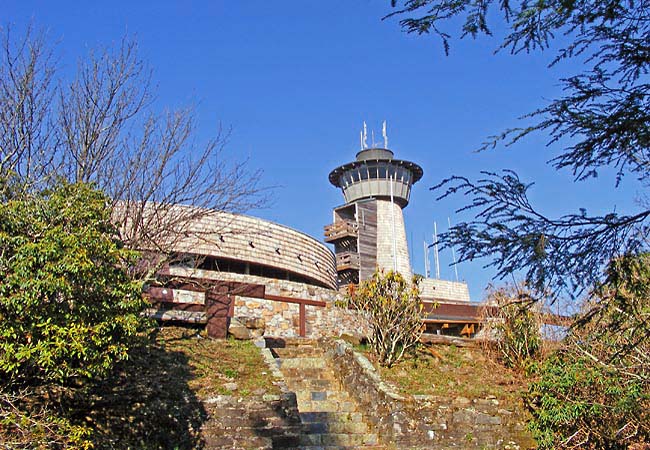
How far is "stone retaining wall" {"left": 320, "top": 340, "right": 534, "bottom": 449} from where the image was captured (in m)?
8.09

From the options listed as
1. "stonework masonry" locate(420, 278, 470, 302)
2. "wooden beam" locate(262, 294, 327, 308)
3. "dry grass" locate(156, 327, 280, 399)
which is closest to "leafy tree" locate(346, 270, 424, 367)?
"dry grass" locate(156, 327, 280, 399)

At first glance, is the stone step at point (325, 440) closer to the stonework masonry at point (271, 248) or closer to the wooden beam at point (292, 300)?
the wooden beam at point (292, 300)

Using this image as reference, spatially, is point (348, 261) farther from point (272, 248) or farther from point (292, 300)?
point (292, 300)

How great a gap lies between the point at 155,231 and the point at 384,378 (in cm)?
521

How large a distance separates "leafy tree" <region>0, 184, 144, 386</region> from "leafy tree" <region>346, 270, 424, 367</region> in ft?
16.3

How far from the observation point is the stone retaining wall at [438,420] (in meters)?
8.09

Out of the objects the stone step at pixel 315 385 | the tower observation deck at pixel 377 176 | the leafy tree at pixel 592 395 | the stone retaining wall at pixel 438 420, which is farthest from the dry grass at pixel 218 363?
the tower observation deck at pixel 377 176

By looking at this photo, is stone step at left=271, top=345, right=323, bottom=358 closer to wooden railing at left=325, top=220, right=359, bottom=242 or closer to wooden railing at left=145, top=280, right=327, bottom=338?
wooden railing at left=145, top=280, right=327, bottom=338

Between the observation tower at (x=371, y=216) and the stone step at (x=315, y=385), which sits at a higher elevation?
the observation tower at (x=371, y=216)

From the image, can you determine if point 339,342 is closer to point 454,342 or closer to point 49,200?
point 454,342

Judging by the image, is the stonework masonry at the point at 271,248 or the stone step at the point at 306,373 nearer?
the stone step at the point at 306,373

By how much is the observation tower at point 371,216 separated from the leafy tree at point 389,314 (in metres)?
20.1

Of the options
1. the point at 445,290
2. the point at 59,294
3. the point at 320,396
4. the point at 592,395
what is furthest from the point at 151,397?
the point at 445,290

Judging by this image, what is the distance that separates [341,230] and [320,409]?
23530 mm
